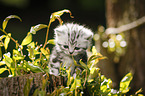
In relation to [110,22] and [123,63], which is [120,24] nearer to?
[110,22]

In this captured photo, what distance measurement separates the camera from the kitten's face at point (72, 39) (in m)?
1.11

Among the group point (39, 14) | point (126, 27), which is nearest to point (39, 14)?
point (39, 14)

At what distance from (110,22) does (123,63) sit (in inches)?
25.0

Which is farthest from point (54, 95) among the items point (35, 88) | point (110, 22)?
point (110, 22)

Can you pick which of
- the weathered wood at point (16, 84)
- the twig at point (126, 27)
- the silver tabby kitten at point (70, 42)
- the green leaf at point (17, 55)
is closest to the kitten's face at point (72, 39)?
the silver tabby kitten at point (70, 42)

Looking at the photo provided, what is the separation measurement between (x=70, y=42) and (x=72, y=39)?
22mm

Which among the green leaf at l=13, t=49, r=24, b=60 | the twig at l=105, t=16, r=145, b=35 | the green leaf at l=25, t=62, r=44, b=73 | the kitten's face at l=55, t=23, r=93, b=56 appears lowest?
the green leaf at l=25, t=62, r=44, b=73

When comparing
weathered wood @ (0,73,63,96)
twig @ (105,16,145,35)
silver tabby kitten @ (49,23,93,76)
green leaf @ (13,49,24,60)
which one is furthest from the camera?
twig @ (105,16,145,35)

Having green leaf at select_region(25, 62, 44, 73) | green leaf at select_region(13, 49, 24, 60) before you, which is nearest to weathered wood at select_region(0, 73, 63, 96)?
green leaf at select_region(25, 62, 44, 73)

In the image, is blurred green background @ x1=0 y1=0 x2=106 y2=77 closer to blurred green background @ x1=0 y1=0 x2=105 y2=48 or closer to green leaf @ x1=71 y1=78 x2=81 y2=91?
blurred green background @ x1=0 y1=0 x2=105 y2=48

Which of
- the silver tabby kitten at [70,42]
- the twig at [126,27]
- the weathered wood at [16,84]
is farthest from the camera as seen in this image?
the twig at [126,27]

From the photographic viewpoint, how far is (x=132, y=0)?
2.49 m

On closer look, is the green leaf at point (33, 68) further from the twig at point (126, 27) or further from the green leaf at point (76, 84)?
the twig at point (126, 27)

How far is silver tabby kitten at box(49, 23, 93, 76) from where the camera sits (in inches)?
43.4
